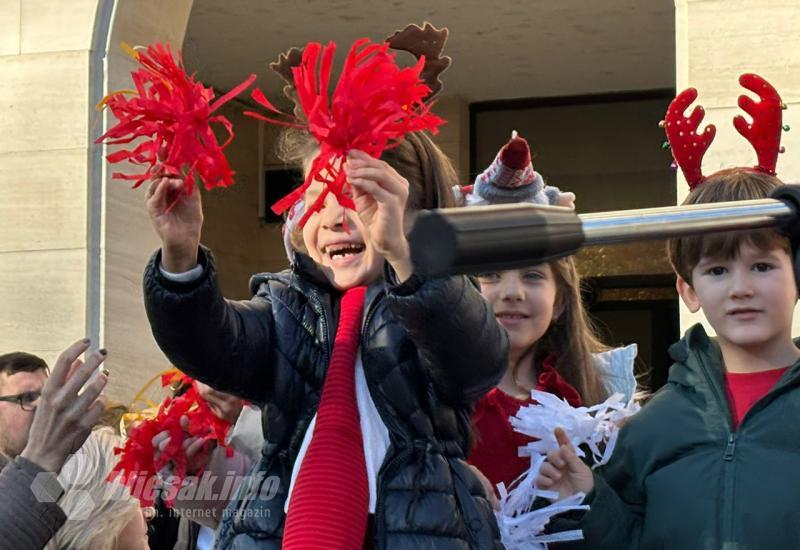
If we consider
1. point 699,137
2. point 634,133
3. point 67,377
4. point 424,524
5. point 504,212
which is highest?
point 634,133

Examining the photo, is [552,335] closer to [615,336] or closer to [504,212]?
[504,212]

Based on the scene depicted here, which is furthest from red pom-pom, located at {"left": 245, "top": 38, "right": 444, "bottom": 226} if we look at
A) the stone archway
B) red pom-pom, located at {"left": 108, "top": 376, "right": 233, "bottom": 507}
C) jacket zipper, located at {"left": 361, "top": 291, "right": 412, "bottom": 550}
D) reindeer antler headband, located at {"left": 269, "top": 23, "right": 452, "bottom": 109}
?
the stone archway

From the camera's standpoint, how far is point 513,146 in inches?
154

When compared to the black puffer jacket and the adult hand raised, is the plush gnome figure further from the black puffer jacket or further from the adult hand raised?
the adult hand raised

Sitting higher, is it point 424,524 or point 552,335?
point 552,335

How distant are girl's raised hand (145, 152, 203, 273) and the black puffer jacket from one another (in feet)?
0.15

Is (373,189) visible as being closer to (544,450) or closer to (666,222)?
(544,450)

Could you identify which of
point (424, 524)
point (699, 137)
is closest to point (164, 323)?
point (424, 524)

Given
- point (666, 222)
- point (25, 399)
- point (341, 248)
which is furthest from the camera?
point (25, 399)

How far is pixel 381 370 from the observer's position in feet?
10.0

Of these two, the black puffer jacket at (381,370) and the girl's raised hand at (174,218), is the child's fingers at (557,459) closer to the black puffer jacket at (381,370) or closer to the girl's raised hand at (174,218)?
the black puffer jacket at (381,370)

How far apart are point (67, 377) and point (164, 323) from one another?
391 mm

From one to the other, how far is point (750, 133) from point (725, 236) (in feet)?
1.22

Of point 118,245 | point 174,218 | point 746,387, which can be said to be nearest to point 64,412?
point 174,218
